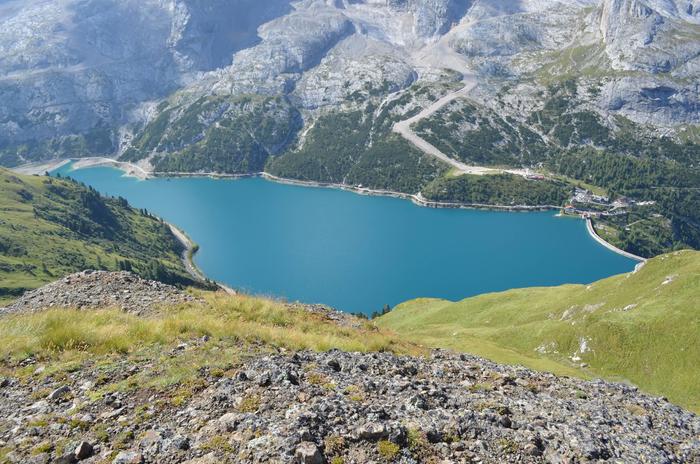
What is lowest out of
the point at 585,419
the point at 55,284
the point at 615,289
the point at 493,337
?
the point at 493,337

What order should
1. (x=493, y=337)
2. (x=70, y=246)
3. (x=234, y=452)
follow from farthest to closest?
1. (x=70, y=246)
2. (x=493, y=337)
3. (x=234, y=452)

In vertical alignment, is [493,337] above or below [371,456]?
below

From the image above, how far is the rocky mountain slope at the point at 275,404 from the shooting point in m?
11.6

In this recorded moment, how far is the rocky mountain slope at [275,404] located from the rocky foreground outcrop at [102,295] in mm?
4166

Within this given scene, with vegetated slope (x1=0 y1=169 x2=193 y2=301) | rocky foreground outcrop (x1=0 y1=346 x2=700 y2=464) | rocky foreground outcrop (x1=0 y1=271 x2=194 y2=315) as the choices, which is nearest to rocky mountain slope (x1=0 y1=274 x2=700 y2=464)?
rocky foreground outcrop (x1=0 y1=346 x2=700 y2=464)

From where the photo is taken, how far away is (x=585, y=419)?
15633mm

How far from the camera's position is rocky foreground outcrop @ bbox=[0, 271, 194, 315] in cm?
2544

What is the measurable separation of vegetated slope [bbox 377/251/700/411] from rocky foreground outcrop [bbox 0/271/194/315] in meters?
22.6

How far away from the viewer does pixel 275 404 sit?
43.7 feet

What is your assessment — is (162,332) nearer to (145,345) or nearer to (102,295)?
(145,345)

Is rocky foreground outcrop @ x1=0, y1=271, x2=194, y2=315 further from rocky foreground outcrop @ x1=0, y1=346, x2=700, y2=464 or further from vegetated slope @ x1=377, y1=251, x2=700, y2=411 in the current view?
vegetated slope @ x1=377, y1=251, x2=700, y2=411

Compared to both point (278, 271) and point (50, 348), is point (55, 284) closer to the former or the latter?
point (50, 348)

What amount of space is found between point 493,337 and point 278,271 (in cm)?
12701

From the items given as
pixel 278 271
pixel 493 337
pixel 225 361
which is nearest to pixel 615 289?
pixel 493 337
